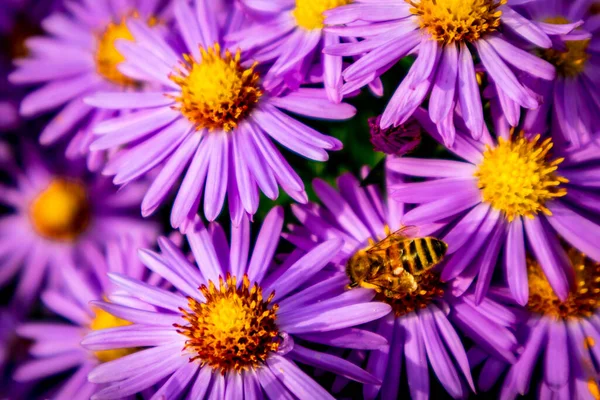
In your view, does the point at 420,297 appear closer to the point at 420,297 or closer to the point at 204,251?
the point at 420,297

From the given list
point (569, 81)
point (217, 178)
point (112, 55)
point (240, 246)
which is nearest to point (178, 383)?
point (240, 246)

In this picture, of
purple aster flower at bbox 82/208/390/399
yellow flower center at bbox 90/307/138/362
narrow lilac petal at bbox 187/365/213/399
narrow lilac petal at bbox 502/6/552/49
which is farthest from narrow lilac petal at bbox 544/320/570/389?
yellow flower center at bbox 90/307/138/362

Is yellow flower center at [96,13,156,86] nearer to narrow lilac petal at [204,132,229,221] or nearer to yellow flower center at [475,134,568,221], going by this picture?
narrow lilac petal at [204,132,229,221]

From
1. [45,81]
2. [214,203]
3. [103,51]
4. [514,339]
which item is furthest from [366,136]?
[45,81]

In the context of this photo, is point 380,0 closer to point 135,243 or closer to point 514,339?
point 514,339

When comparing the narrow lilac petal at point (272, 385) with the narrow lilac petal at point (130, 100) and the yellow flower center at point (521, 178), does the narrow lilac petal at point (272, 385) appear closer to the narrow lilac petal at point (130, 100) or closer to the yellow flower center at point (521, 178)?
the yellow flower center at point (521, 178)

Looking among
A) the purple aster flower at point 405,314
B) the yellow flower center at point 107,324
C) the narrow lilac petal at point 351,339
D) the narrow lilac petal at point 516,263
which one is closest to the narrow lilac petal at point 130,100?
the purple aster flower at point 405,314

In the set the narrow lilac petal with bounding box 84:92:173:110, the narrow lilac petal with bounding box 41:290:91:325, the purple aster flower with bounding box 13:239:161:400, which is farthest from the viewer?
the narrow lilac petal with bounding box 41:290:91:325
